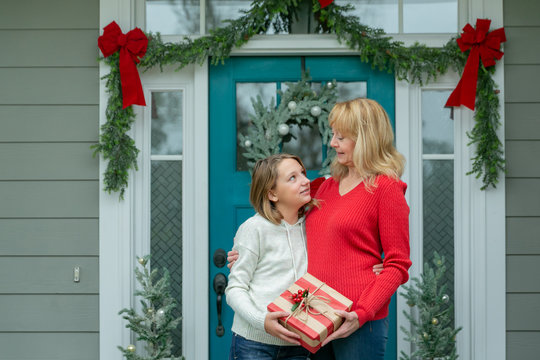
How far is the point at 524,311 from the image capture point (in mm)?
2936

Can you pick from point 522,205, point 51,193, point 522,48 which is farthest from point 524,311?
point 51,193

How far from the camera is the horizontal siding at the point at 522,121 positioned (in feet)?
9.64

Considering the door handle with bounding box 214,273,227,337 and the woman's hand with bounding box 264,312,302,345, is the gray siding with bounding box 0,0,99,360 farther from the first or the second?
the woman's hand with bounding box 264,312,302,345

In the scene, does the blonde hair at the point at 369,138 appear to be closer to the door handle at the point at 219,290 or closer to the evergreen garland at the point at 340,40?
the evergreen garland at the point at 340,40

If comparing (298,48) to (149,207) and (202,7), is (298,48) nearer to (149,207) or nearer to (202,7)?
(202,7)

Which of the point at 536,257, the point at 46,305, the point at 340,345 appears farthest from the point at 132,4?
the point at 536,257

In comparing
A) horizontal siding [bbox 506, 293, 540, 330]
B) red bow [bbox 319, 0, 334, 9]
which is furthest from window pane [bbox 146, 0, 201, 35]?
horizontal siding [bbox 506, 293, 540, 330]

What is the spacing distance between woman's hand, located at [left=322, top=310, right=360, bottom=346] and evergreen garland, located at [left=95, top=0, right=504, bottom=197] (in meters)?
1.52

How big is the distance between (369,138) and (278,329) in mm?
650

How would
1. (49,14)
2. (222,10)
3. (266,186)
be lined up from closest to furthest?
(266,186) < (49,14) < (222,10)

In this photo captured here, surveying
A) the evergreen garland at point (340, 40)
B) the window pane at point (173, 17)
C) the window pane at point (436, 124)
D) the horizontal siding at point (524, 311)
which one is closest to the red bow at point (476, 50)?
the evergreen garland at point (340, 40)

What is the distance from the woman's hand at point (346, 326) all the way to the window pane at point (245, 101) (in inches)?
58.9

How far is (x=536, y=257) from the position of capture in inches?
116

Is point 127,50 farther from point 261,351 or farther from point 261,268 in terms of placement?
point 261,351
